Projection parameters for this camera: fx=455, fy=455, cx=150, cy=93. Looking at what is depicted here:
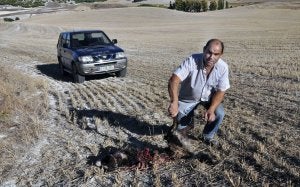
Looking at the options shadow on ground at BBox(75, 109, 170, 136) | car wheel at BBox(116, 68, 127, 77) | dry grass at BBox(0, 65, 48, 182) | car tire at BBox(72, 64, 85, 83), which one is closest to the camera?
dry grass at BBox(0, 65, 48, 182)

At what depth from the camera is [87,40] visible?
16312 millimetres

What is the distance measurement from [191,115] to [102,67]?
27.6 ft

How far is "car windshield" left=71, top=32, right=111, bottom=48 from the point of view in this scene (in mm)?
16156

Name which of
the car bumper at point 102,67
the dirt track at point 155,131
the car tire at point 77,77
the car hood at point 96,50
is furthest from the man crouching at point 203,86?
the car hood at point 96,50

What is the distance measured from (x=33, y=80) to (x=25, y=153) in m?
7.27

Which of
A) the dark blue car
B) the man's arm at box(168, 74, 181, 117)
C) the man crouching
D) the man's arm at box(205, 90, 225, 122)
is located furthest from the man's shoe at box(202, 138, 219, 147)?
the dark blue car

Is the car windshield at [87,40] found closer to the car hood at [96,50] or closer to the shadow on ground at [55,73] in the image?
the car hood at [96,50]

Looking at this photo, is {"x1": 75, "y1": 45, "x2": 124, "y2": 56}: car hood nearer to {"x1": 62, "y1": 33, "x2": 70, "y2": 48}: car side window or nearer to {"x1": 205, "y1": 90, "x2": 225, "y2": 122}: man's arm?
{"x1": 62, "y1": 33, "x2": 70, "y2": 48}: car side window

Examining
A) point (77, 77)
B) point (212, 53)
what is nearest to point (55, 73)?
point (77, 77)

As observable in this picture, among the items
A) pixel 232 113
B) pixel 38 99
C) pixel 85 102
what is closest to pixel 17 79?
pixel 38 99

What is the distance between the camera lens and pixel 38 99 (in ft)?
40.1

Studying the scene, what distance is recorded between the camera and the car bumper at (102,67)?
1509cm

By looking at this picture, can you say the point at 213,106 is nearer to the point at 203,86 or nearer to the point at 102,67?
the point at 203,86

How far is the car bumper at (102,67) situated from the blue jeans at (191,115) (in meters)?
8.26
